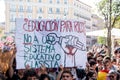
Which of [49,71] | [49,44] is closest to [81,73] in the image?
[49,71]

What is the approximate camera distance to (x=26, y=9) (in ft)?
359

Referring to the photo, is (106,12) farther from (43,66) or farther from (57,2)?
(57,2)

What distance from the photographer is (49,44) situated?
8.14 metres

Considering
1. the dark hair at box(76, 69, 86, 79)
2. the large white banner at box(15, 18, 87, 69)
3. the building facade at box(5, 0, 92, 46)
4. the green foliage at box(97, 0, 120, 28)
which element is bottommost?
the dark hair at box(76, 69, 86, 79)

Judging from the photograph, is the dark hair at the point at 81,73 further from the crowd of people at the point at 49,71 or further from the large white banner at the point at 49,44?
the large white banner at the point at 49,44

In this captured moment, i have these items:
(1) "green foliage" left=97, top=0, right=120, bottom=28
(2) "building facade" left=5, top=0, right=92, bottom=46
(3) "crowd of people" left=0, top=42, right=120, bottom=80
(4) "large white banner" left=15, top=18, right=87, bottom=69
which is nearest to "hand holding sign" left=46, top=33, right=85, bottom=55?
(4) "large white banner" left=15, top=18, right=87, bottom=69

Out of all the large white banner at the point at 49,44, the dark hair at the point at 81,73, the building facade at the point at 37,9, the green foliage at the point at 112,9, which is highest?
the building facade at the point at 37,9

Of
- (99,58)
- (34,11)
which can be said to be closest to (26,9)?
(34,11)

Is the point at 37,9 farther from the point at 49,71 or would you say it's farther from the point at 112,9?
the point at 49,71

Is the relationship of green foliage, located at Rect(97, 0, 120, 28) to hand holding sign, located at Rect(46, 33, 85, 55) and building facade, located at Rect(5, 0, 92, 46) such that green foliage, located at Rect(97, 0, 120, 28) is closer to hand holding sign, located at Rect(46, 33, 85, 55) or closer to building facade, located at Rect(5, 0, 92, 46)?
hand holding sign, located at Rect(46, 33, 85, 55)

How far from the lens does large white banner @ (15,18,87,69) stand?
7949 mm

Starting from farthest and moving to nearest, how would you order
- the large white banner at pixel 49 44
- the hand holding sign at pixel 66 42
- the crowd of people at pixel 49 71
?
the hand holding sign at pixel 66 42 < the large white banner at pixel 49 44 < the crowd of people at pixel 49 71

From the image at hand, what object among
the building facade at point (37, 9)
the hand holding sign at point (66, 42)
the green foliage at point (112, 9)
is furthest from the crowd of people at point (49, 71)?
the building facade at point (37, 9)

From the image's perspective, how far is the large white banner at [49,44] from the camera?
7.95 meters
